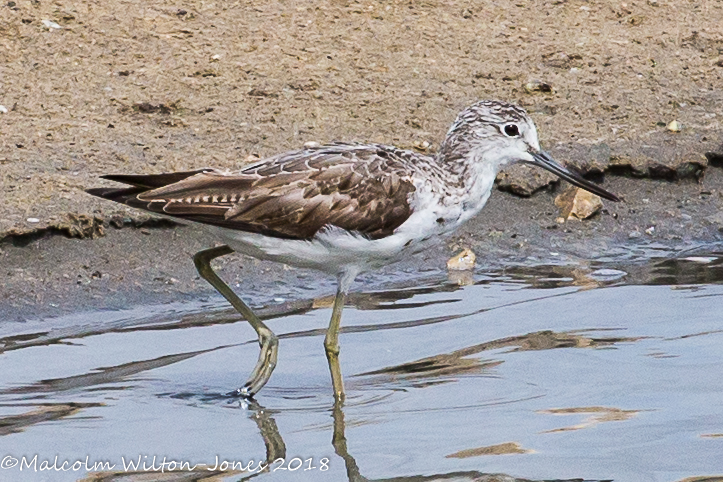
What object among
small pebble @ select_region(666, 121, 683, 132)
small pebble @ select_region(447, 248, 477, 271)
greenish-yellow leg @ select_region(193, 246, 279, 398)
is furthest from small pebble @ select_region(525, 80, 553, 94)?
greenish-yellow leg @ select_region(193, 246, 279, 398)

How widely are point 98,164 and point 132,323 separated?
148 cm

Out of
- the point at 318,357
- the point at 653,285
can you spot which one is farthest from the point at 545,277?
the point at 318,357

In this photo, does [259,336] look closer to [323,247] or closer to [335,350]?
[335,350]

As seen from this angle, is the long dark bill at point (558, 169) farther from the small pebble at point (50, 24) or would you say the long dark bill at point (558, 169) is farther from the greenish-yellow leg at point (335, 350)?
the small pebble at point (50, 24)

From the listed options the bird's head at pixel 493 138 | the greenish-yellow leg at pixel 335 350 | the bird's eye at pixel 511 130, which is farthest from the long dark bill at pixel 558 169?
the greenish-yellow leg at pixel 335 350

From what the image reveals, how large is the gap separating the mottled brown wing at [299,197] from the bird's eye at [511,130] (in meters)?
0.73

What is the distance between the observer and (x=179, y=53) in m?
9.69

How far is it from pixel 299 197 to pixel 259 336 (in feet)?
2.54

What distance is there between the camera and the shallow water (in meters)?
5.56

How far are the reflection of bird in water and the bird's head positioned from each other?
0.25 m

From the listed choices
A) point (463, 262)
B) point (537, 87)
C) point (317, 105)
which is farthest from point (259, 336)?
point (537, 87)

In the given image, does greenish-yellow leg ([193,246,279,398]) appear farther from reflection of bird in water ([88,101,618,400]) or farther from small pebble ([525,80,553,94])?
small pebble ([525,80,553,94])

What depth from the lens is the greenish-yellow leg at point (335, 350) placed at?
632 cm

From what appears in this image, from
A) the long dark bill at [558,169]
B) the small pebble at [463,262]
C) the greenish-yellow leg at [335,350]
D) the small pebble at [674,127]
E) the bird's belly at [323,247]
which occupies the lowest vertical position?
the small pebble at [463,262]
